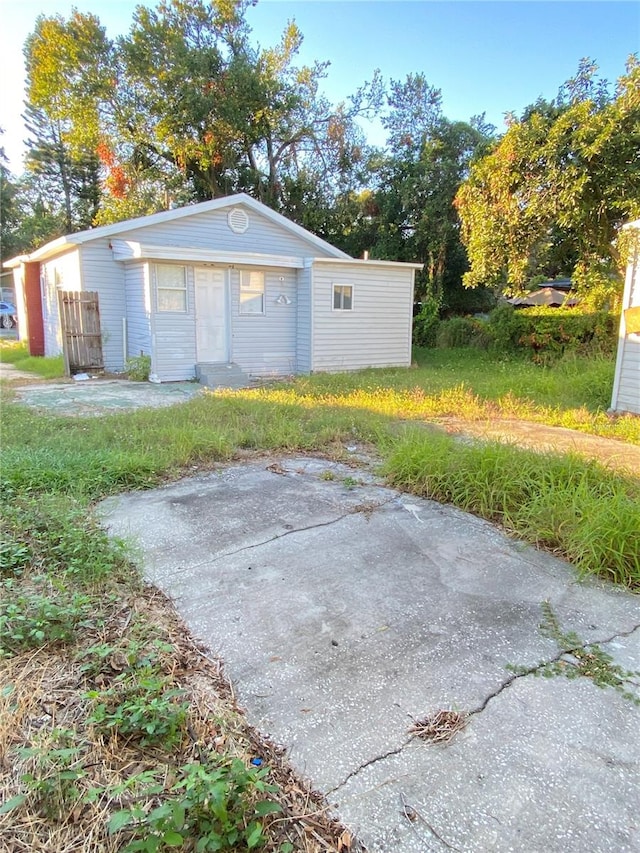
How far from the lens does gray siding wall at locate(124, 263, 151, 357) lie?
32.6ft

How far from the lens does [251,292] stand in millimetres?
11148

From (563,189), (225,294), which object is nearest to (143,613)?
(225,294)

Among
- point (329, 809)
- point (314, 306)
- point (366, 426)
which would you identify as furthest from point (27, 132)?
point (329, 809)

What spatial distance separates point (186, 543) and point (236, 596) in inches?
27.8

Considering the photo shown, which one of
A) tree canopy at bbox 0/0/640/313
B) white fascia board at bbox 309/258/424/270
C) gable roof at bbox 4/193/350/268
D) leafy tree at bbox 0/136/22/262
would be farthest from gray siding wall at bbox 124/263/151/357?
leafy tree at bbox 0/136/22/262

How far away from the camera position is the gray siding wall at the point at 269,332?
11031 mm

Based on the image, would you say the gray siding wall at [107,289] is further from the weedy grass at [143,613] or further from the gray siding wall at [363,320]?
the weedy grass at [143,613]

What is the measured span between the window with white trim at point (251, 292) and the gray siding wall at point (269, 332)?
0.34 ft

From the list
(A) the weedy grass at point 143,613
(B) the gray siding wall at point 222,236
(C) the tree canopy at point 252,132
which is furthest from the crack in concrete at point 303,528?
(C) the tree canopy at point 252,132

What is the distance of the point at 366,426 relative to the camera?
228 inches

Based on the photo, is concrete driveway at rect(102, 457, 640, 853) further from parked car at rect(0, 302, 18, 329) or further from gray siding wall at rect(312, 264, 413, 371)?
parked car at rect(0, 302, 18, 329)

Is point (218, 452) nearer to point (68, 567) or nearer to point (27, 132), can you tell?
point (68, 567)

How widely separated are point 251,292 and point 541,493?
8.91m

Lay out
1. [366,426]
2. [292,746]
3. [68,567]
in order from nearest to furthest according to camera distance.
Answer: [292,746], [68,567], [366,426]
